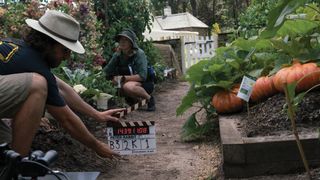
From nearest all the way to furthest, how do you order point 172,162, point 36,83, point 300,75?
point 36,83, point 300,75, point 172,162

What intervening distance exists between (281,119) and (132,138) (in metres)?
1.08

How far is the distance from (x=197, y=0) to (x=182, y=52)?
28.0 m

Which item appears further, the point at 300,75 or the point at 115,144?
the point at 300,75

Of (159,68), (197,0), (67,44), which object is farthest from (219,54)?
(197,0)

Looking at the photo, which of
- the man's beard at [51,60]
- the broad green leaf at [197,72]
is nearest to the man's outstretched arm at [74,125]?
the man's beard at [51,60]

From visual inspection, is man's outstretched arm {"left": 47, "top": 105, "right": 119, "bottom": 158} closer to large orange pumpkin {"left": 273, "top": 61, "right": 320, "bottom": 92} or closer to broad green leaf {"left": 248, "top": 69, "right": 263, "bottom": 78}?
large orange pumpkin {"left": 273, "top": 61, "right": 320, "bottom": 92}

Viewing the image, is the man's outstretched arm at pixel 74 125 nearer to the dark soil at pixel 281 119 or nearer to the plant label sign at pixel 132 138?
the plant label sign at pixel 132 138

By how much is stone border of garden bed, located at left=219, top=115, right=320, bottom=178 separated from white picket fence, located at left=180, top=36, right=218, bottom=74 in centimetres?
1244

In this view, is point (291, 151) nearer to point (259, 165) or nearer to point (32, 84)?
point (259, 165)

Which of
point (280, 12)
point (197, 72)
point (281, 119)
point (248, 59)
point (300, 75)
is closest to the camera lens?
point (280, 12)

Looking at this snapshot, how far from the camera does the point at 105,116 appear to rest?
11.5 feet

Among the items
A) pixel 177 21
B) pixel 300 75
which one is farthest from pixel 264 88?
pixel 177 21

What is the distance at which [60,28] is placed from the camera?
2.98 metres

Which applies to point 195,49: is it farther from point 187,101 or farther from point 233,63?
point 233,63
